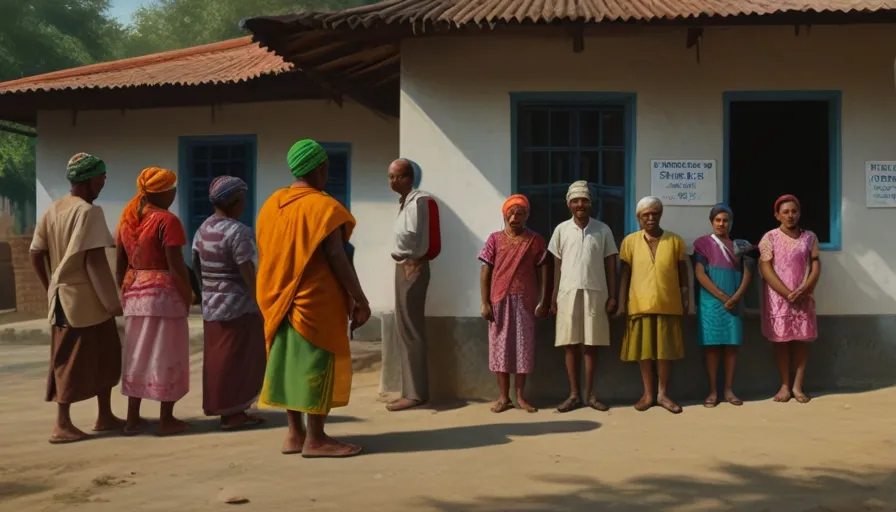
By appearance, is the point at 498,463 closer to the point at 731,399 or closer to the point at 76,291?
the point at 731,399

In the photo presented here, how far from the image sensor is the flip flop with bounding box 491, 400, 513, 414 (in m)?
6.82

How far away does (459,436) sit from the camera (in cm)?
591

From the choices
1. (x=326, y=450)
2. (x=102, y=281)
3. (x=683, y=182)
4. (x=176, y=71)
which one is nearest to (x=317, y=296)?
(x=326, y=450)

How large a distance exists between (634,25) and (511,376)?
284 cm

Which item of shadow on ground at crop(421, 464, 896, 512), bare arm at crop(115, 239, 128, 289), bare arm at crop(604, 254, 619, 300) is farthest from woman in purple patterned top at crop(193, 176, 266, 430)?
bare arm at crop(604, 254, 619, 300)

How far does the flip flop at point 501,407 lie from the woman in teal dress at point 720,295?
1.48m

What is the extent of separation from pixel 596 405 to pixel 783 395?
4.65 ft

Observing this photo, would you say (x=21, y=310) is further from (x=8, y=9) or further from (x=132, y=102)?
(x=8, y=9)

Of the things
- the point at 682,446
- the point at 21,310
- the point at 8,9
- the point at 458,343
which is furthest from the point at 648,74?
the point at 8,9

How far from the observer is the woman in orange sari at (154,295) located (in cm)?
588

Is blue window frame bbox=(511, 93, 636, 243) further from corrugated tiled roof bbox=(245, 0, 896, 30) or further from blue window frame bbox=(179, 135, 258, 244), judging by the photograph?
blue window frame bbox=(179, 135, 258, 244)

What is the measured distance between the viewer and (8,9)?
26984mm

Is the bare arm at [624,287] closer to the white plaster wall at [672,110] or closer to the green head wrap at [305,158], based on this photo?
the white plaster wall at [672,110]

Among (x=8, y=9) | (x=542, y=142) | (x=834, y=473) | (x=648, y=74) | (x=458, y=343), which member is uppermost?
(x=8, y=9)
